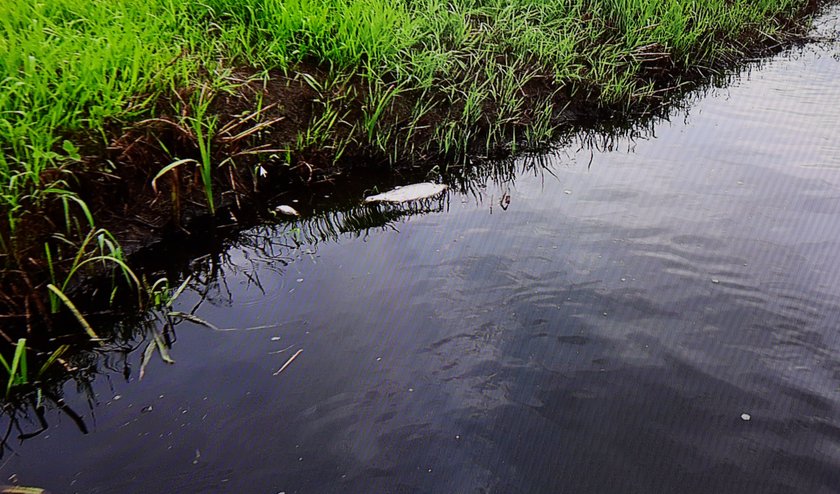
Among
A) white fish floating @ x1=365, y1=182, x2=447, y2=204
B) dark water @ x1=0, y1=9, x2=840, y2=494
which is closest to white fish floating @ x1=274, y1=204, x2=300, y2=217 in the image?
dark water @ x1=0, y1=9, x2=840, y2=494

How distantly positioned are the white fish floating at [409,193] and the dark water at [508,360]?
129 mm

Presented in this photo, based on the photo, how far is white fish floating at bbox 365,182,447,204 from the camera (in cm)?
339

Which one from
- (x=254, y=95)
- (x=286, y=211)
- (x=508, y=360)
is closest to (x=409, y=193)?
(x=286, y=211)

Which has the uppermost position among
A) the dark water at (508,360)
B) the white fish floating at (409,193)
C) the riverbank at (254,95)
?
the riverbank at (254,95)

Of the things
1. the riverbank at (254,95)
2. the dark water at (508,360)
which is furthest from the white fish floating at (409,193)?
the riverbank at (254,95)

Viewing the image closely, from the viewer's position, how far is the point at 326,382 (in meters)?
2.10

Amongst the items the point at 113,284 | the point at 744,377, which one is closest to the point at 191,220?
the point at 113,284

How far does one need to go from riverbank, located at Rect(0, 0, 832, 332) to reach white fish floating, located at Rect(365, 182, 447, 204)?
34 cm

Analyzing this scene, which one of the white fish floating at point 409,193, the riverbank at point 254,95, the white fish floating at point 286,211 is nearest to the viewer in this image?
the riverbank at point 254,95

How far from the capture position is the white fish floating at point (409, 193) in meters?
3.39

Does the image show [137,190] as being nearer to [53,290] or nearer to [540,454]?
[53,290]

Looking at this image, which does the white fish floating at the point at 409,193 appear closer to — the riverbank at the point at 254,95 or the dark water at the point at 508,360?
the dark water at the point at 508,360

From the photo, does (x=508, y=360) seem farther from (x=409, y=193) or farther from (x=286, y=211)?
(x=286, y=211)

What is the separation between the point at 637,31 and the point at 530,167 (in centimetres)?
223
